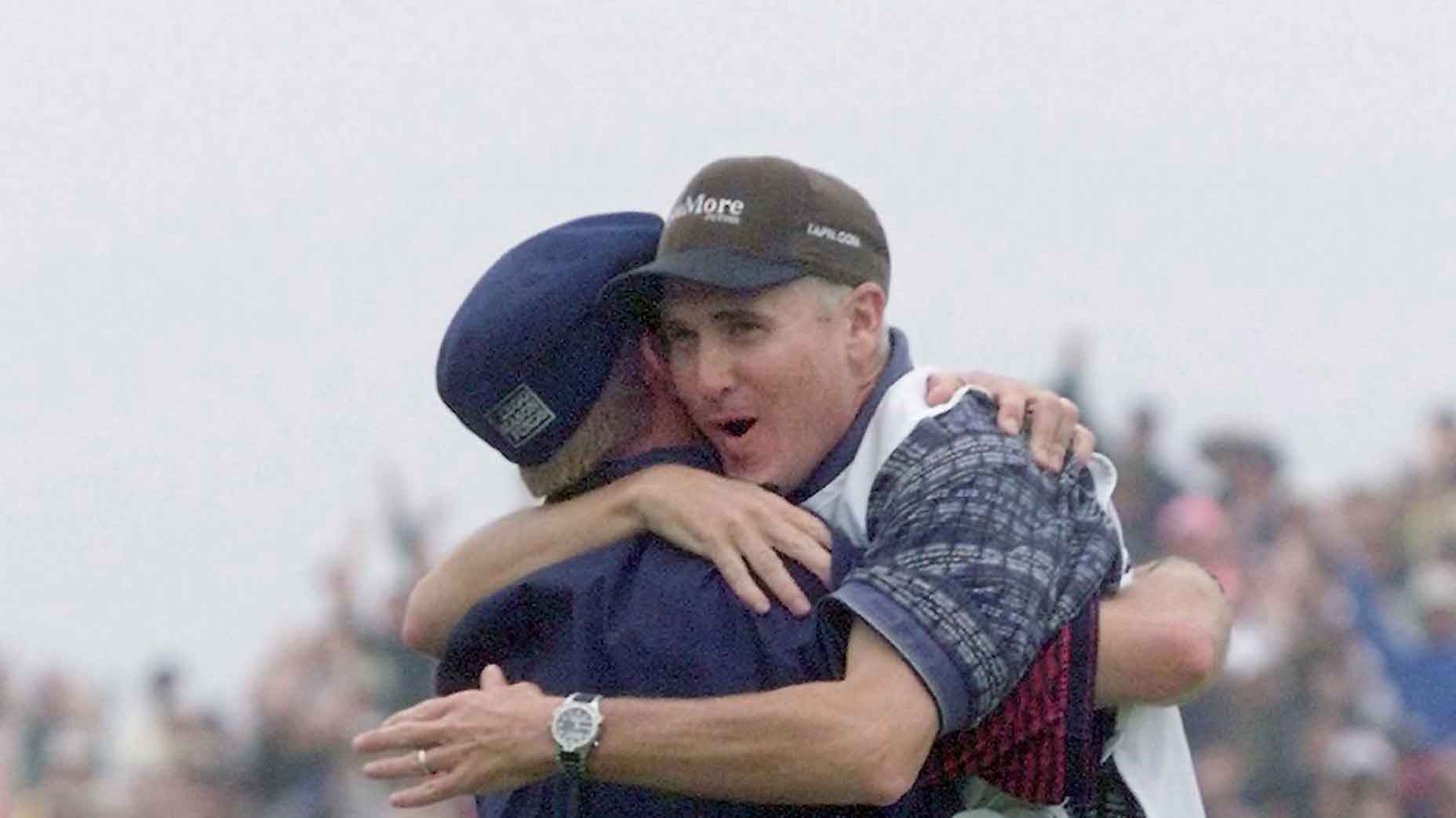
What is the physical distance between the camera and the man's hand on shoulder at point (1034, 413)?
10.3 feet

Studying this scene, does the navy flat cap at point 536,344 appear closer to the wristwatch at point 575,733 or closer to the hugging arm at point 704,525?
the hugging arm at point 704,525

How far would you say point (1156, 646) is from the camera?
3160mm

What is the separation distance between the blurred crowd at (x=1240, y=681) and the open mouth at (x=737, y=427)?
3029mm

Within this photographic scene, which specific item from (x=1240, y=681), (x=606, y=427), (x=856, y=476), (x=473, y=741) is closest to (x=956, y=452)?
(x=856, y=476)

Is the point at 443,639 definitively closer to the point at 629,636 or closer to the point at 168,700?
the point at 629,636

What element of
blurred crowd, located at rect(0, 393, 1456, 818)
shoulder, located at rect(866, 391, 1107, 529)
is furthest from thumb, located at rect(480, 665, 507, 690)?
blurred crowd, located at rect(0, 393, 1456, 818)

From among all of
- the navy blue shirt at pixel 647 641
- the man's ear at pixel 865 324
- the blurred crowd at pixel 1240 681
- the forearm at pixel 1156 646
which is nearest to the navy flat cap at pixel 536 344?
the navy blue shirt at pixel 647 641

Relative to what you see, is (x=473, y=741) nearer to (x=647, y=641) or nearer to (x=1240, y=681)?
(x=647, y=641)

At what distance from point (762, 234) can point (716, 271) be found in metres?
0.06

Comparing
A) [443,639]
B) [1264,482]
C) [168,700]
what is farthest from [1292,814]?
[443,639]

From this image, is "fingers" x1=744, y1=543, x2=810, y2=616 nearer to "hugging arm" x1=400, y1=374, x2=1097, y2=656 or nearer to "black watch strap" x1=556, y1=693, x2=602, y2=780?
"hugging arm" x1=400, y1=374, x2=1097, y2=656

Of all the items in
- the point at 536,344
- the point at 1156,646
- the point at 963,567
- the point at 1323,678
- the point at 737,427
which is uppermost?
the point at 536,344

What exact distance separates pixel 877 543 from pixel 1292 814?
3.34m

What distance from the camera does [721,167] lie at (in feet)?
10.6
